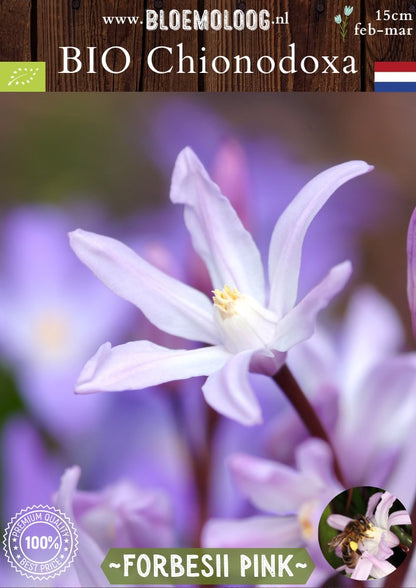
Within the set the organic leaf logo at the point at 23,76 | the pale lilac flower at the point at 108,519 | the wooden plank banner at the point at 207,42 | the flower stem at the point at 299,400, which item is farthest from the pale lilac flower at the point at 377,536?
the organic leaf logo at the point at 23,76

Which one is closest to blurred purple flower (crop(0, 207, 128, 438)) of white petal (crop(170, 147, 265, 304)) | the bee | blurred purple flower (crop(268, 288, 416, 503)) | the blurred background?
the blurred background

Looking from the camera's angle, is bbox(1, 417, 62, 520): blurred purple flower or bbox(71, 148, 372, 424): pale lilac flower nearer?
bbox(71, 148, 372, 424): pale lilac flower

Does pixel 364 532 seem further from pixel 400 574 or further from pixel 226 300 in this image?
pixel 226 300

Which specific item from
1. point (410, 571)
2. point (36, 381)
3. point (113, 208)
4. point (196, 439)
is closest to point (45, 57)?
point (113, 208)

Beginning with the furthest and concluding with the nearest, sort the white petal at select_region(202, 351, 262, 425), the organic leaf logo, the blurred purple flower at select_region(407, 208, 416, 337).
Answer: the organic leaf logo
the blurred purple flower at select_region(407, 208, 416, 337)
the white petal at select_region(202, 351, 262, 425)

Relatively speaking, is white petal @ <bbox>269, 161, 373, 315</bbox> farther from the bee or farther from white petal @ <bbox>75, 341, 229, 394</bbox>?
the bee

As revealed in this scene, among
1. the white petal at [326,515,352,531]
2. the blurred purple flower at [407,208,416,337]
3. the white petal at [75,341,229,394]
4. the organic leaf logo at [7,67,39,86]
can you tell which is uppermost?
the organic leaf logo at [7,67,39,86]

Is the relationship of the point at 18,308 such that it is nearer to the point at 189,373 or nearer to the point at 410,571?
the point at 189,373
